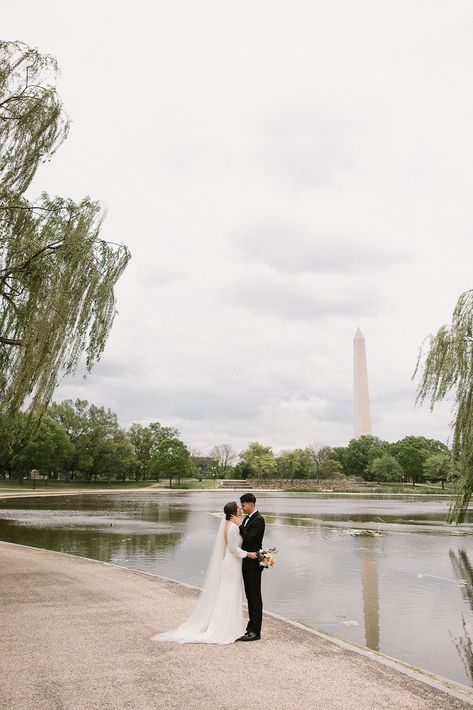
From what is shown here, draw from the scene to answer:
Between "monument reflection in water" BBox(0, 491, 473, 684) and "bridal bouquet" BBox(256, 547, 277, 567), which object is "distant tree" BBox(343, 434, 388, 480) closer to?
"monument reflection in water" BBox(0, 491, 473, 684)

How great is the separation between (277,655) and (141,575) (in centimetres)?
648

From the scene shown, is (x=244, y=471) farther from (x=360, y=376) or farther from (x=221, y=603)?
(x=221, y=603)

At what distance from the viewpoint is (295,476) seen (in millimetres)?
117500

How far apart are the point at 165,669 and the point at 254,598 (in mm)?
1819

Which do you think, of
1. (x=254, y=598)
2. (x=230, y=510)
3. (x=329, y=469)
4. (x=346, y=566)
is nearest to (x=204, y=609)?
(x=254, y=598)

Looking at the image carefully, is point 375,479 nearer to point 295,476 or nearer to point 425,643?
point 295,476

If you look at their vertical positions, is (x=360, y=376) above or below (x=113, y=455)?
above

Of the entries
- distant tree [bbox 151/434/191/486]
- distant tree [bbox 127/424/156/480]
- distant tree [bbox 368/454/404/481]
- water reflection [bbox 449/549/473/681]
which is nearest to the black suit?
water reflection [bbox 449/549/473/681]

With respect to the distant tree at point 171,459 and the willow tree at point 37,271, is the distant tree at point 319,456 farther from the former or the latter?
the willow tree at point 37,271

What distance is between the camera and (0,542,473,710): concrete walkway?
5512mm

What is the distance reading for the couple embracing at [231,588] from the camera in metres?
7.67

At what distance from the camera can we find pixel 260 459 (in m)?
123

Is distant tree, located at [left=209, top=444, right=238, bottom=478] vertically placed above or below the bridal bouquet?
above

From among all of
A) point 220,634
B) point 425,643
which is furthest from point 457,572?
point 220,634
